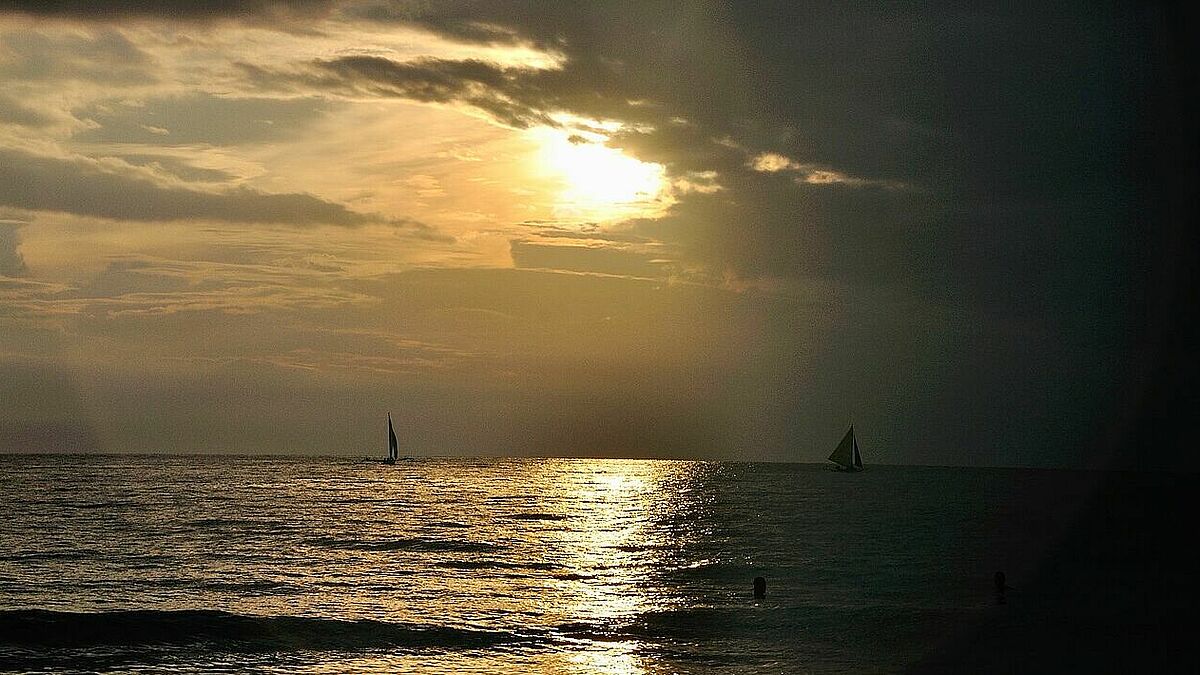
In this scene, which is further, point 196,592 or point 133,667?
point 196,592

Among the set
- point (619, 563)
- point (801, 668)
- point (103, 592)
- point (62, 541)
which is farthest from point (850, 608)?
point (62, 541)

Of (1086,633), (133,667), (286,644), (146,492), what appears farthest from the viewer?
(146,492)

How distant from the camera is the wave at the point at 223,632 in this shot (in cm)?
3531

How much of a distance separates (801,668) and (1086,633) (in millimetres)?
13795

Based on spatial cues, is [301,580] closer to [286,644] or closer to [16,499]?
[286,644]

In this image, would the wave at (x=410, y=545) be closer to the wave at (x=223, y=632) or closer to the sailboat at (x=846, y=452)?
the wave at (x=223, y=632)

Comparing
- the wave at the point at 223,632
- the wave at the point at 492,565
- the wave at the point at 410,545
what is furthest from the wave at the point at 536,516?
the wave at the point at 223,632

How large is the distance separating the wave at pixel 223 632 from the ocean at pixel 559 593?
0.13 metres

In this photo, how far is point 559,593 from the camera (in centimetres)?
4675

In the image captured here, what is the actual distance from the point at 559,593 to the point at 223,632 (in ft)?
49.9

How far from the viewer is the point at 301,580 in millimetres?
48469

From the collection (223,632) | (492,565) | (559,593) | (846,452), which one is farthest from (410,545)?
(846,452)

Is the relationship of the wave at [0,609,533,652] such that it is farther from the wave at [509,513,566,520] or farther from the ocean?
the wave at [509,513,566,520]

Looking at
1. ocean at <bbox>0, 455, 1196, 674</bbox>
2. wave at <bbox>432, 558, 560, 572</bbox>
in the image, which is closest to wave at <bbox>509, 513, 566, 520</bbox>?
ocean at <bbox>0, 455, 1196, 674</bbox>
